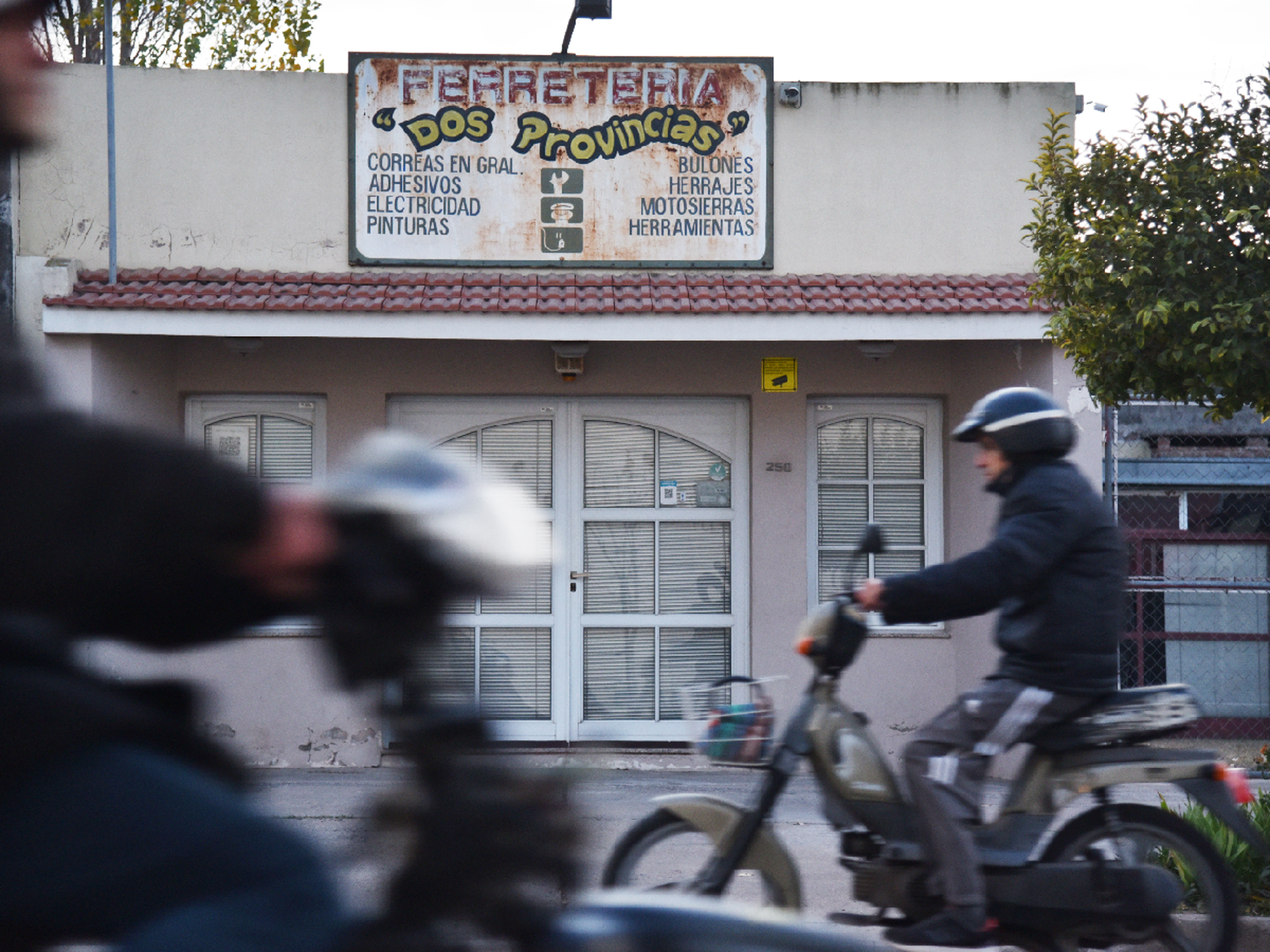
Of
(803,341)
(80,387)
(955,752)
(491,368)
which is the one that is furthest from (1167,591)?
(80,387)

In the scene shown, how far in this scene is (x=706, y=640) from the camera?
1003cm

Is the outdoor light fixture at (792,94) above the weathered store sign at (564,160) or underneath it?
above

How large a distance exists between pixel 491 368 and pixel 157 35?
42.9ft

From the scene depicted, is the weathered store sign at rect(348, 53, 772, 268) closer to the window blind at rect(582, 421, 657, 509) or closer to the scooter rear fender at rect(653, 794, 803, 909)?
the window blind at rect(582, 421, 657, 509)

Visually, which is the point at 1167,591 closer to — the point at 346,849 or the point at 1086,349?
the point at 1086,349

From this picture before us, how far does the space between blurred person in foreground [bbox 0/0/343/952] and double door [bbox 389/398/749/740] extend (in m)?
8.48

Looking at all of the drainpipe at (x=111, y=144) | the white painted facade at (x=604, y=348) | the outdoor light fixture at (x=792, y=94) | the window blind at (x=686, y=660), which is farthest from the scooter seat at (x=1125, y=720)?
the drainpipe at (x=111, y=144)

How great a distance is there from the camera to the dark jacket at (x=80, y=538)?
1.37 m

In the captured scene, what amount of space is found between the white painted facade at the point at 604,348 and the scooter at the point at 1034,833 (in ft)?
17.9

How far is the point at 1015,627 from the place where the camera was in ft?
13.8


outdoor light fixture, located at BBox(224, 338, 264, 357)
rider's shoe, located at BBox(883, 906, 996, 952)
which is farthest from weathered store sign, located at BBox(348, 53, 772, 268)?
rider's shoe, located at BBox(883, 906, 996, 952)

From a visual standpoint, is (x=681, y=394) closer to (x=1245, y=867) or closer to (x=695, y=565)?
(x=695, y=565)

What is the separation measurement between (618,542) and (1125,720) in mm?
6172

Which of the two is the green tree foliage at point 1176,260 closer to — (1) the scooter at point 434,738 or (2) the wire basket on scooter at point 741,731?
(2) the wire basket on scooter at point 741,731
